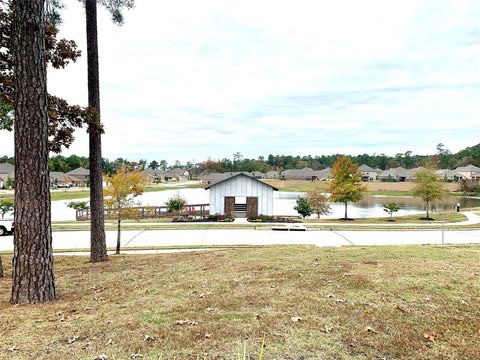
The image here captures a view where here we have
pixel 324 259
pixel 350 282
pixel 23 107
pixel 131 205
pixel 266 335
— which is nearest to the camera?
pixel 266 335

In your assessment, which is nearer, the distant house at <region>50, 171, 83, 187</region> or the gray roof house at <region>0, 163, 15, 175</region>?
the gray roof house at <region>0, 163, 15, 175</region>

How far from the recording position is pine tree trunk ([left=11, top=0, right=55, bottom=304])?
16.8ft

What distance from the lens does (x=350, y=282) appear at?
18.4 feet

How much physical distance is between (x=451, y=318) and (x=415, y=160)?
122 meters

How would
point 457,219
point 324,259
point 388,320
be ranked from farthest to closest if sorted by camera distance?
1. point 457,219
2. point 324,259
3. point 388,320

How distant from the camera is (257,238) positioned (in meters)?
17.3

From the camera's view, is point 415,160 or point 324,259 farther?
point 415,160

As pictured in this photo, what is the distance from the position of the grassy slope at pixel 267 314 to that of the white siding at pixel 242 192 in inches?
898

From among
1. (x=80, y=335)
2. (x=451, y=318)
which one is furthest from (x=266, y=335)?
(x=451, y=318)

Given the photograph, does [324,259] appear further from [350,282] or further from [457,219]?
[457,219]

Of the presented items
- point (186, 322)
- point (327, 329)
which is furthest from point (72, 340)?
point (327, 329)

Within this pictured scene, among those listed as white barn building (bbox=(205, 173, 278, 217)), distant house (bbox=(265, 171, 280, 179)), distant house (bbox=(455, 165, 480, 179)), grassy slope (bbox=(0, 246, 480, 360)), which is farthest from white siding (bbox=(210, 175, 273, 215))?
distant house (bbox=(265, 171, 280, 179))

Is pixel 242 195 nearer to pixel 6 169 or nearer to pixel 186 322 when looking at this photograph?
pixel 186 322

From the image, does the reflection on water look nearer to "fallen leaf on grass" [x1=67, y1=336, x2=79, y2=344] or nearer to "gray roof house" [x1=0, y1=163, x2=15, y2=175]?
"fallen leaf on grass" [x1=67, y1=336, x2=79, y2=344]
